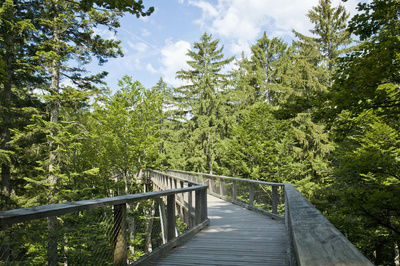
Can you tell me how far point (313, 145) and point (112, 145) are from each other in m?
15.8

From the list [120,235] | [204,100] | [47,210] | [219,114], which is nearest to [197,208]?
[120,235]

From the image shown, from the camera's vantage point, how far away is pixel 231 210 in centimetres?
963

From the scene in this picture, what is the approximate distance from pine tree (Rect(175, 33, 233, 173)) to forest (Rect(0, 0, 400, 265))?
146 mm

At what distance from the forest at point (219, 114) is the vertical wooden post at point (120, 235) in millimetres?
3125

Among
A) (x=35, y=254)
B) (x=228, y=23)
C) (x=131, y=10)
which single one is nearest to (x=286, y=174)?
(x=131, y=10)

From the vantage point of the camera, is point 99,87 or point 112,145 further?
point 112,145

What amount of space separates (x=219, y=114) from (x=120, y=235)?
23902 millimetres

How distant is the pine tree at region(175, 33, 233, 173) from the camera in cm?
2622

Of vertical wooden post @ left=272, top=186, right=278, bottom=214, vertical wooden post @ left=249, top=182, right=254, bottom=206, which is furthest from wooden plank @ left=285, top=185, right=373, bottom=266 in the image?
vertical wooden post @ left=249, top=182, right=254, bottom=206

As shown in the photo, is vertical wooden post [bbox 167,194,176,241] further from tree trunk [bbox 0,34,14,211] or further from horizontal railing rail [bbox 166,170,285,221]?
tree trunk [bbox 0,34,14,211]

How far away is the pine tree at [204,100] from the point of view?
86.0 ft

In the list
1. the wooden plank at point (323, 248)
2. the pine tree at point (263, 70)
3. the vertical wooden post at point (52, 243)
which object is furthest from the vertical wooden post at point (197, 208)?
the pine tree at point (263, 70)

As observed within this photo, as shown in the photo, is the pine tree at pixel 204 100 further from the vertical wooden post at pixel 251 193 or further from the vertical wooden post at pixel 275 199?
the vertical wooden post at pixel 275 199

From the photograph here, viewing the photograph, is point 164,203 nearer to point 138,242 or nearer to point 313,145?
point 138,242
